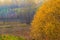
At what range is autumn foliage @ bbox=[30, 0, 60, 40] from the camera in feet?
14.3

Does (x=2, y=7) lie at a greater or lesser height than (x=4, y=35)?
greater

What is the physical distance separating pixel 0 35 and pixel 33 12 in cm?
81

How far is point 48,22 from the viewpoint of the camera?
174 inches

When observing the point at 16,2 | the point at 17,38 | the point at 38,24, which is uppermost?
the point at 16,2

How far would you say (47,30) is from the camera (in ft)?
14.3

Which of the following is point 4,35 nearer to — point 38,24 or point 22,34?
point 22,34

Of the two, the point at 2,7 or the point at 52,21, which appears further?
the point at 2,7

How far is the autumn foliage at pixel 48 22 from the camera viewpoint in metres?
4.34

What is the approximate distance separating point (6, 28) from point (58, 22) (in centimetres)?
111

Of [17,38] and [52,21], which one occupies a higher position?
[52,21]

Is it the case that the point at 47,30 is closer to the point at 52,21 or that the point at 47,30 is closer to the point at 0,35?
the point at 52,21

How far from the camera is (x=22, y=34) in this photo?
4844 millimetres

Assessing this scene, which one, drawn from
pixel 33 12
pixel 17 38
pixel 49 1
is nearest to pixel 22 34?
pixel 17 38

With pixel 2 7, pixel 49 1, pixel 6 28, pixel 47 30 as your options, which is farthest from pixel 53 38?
pixel 2 7
